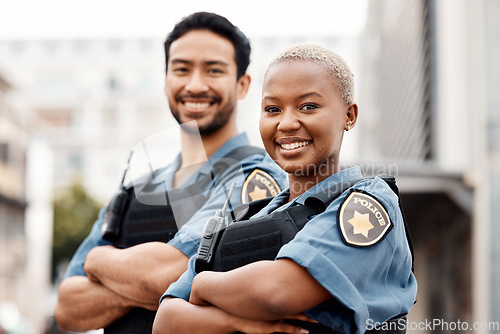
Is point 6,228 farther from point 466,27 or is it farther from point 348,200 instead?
point 348,200

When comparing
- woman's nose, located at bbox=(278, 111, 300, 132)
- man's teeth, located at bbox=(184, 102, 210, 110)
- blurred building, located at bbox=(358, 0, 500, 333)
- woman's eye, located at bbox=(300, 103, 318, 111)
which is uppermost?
woman's eye, located at bbox=(300, 103, 318, 111)

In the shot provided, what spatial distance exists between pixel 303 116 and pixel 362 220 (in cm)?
35

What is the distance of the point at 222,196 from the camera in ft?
7.82

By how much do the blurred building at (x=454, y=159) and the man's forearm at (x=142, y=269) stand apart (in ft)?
11.8

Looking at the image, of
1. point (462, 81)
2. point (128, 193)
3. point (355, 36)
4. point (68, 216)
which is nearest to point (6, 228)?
point (68, 216)

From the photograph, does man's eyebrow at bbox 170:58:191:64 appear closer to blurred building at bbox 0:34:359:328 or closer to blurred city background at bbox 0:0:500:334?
blurred city background at bbox 0:0:500:334

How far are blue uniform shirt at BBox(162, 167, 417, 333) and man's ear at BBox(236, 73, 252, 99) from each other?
1.09m

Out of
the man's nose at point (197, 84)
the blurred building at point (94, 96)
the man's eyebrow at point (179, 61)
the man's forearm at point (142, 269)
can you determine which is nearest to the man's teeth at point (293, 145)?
the man's forearm at point (142, 269)

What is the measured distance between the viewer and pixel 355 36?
63344 millimetres

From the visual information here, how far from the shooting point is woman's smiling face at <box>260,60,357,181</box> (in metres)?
1.87

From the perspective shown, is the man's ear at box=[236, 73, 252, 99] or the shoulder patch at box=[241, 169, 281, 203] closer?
the shoulder patch at box=[241, 169, 281, 203]

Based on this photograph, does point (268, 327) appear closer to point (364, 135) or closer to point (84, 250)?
point (84, 250)

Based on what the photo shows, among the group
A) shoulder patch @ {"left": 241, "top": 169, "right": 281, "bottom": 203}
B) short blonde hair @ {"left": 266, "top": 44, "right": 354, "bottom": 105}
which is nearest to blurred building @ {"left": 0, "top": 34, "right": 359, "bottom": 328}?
shoulder patch @ {"left": 241, "top": 169, "right": 281, "bottom": 203}

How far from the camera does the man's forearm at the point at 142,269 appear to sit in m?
2.27
